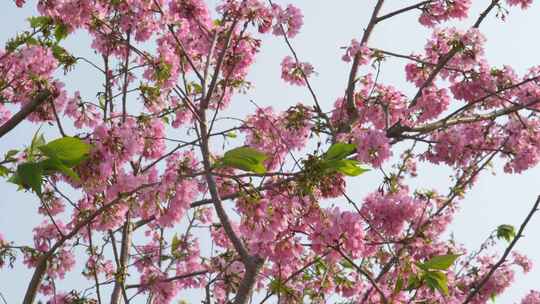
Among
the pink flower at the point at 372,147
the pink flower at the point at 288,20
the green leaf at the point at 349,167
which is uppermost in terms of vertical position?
the pink flower at the point at 288,20

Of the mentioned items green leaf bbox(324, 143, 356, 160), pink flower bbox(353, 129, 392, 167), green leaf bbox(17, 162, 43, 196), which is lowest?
green leaf bbox(17, 162, 43, 196)

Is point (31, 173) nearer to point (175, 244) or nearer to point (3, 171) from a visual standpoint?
point (3, 171)

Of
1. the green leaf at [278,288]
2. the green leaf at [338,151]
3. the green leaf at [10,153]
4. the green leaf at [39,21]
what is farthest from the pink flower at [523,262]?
the green leaf at [10,153]

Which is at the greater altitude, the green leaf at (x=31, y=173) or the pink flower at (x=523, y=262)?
the pink flower at (x=523, y=262)

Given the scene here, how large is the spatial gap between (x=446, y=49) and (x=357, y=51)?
135 cm

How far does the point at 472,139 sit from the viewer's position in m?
6.53

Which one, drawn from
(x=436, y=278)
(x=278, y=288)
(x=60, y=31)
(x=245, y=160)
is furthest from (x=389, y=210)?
(x=60, y=31)

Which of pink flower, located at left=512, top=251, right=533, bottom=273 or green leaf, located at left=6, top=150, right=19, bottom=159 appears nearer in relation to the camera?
green leaf, located at left=6, top=150, right=19, bottom=159

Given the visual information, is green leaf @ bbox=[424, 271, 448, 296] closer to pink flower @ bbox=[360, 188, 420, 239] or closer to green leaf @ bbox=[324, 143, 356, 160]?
green leaf @ bbox=[324, 143, 356, 160]

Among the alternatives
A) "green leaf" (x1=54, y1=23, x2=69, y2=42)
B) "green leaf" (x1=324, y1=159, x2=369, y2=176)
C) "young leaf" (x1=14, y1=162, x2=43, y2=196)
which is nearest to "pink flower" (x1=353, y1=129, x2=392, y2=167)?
"green leaf" (x1=324, y1=159, x2=369, y2=176)

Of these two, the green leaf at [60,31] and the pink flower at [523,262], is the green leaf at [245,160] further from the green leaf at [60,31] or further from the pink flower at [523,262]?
the pink flower at [523,262]

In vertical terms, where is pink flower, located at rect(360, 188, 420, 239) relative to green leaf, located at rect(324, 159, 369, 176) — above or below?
above

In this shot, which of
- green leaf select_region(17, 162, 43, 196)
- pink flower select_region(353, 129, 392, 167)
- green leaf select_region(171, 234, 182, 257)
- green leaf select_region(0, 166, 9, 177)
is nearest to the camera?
green leaf select_region(17, 162, 43, 196)

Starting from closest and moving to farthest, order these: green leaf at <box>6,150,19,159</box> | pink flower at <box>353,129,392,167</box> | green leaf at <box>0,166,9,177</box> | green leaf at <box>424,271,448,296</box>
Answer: green leaf at <box>6,150,19,159</box> < green leaf at <box>424,271,448,296</box> < green leaf at <box>0,166,9,177</box> < pink flower at <box>353,129,392,167</box>
